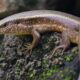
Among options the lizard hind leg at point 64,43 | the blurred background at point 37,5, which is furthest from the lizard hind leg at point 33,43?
the blurred background at point 37,5

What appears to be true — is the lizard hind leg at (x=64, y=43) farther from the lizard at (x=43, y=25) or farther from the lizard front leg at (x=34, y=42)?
the lizard front leg at (x=34, y=42)

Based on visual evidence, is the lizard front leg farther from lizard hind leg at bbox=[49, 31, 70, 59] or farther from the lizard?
lizard hind leg at bbox=[49, 31, 70, 59]

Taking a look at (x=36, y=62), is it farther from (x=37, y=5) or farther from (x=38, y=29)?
(x=37, y=5)

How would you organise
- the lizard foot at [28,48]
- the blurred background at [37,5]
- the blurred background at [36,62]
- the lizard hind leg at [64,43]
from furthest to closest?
the blurred background at [37,5] → the lizard foot at [28,48] → the lizard hind leg at [64,43] → the blurred background at [36,62]

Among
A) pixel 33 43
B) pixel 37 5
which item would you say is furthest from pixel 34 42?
pixel 37 5

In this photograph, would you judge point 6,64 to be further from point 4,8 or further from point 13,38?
point 4,8

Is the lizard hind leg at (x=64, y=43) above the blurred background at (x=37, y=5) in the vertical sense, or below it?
below

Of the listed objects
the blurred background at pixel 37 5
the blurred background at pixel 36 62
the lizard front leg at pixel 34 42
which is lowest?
the blurred background at pixel 36 62
